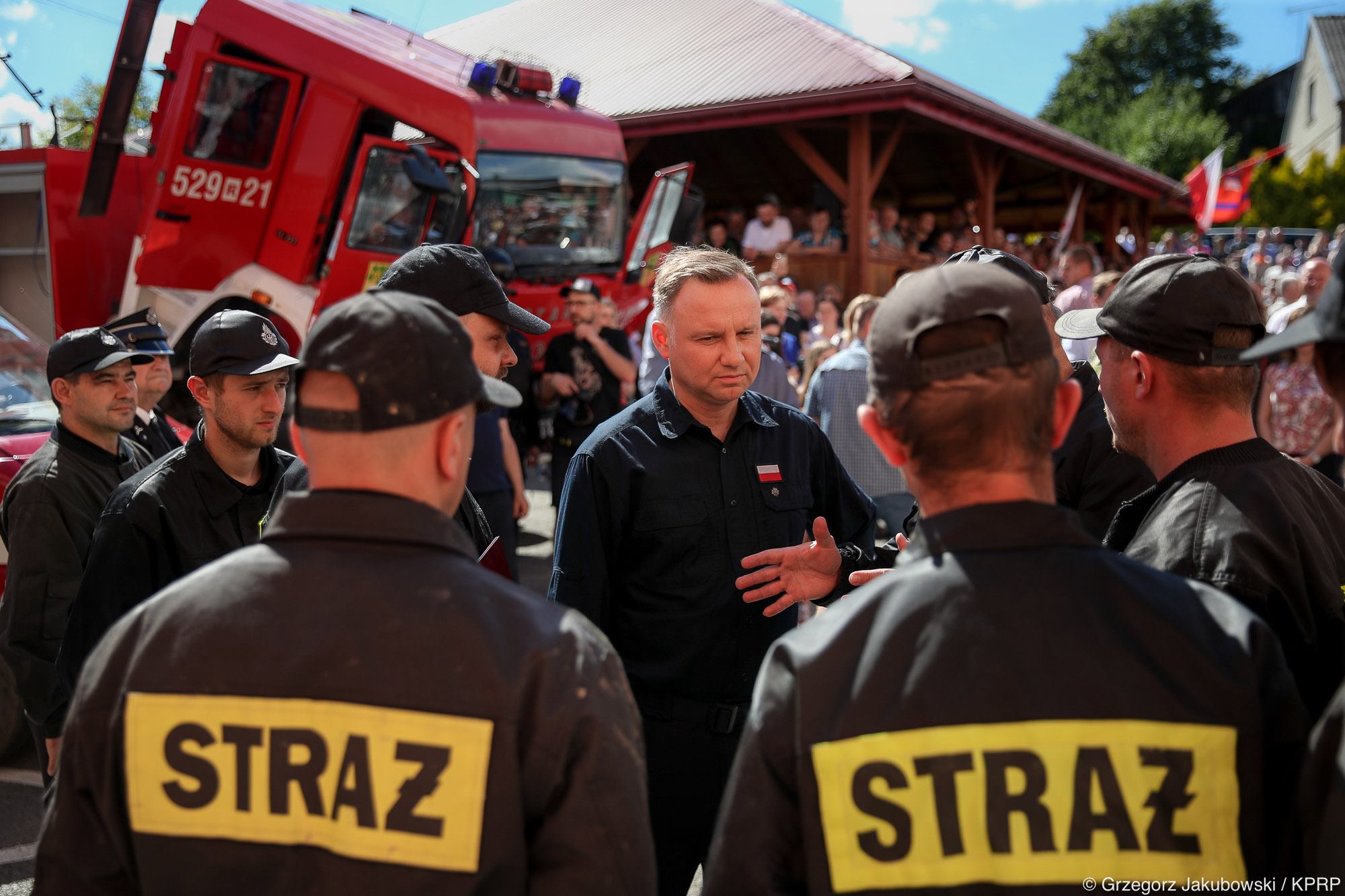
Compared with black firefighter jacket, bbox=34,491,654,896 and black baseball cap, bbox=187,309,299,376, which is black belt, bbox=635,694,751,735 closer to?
black firefighter jacket, bbox=34,491,654,896

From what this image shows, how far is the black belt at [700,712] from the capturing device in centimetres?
272

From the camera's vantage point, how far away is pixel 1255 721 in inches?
55.1

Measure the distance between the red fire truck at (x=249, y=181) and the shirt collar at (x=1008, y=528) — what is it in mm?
6924

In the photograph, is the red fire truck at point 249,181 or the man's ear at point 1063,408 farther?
the red fire truck at point 249,181

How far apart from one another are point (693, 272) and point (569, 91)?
755 centimetres

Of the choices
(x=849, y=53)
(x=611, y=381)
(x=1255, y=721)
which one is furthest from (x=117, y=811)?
(x=849, y=53)

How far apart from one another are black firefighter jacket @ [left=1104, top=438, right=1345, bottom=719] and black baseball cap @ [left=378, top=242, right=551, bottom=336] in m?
1.71

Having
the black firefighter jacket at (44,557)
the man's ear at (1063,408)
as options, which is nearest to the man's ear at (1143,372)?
the man's ear at (1063,408)

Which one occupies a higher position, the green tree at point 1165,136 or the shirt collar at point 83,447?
the green tree at point 1165,136

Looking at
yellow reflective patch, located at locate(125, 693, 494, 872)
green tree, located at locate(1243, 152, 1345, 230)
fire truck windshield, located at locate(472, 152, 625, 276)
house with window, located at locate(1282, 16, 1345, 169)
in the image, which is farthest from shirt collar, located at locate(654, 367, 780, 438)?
house with window, located at locate(1282, 16, 1345, 169)

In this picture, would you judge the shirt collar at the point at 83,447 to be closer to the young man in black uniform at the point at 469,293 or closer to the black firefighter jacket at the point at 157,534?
the black firefighter jacket at the point at 157,534

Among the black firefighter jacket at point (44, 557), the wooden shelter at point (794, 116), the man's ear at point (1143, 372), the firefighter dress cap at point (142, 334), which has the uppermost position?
the wooden shelter at point (794, 116)

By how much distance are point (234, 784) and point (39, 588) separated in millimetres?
2376

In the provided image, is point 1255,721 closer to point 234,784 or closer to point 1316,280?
point 234,784
